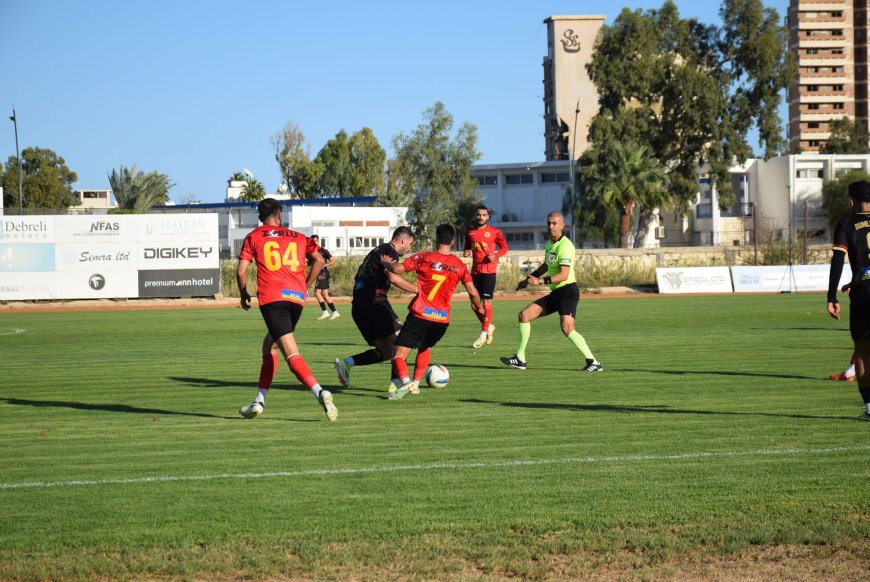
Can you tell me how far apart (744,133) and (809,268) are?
37959mm

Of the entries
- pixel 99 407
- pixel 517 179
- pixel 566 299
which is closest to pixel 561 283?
pixel 566 299

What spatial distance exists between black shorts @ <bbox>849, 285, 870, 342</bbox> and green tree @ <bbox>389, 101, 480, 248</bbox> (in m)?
82.0

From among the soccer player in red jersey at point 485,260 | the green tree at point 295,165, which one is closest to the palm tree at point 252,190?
the green tree at point 295,165

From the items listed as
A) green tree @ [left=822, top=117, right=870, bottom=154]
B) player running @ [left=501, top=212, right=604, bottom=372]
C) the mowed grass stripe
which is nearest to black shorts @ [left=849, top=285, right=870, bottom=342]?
the mowed grass stripe

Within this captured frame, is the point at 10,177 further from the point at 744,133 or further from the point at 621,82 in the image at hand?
the point at 744,133

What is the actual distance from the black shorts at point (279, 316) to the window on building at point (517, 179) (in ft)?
303

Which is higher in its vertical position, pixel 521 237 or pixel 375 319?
pixel 521 237

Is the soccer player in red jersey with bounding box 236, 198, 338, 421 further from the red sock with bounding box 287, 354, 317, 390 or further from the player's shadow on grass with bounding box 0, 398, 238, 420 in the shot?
the player's shadow on grass with bounding box 0, 398, 238, 420

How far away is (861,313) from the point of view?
9.35m

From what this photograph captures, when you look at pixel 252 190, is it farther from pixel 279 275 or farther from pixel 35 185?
pixel 279 275

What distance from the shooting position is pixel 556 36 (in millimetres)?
111438

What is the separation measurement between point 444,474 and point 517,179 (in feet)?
313

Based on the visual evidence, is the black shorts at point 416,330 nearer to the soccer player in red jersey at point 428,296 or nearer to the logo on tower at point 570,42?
the soccer player in red jersey at point 428,296

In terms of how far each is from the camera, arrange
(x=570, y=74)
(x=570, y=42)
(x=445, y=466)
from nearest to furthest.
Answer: (x=445, y=466) → (x=570, y=74) → (x=570, y=42)
